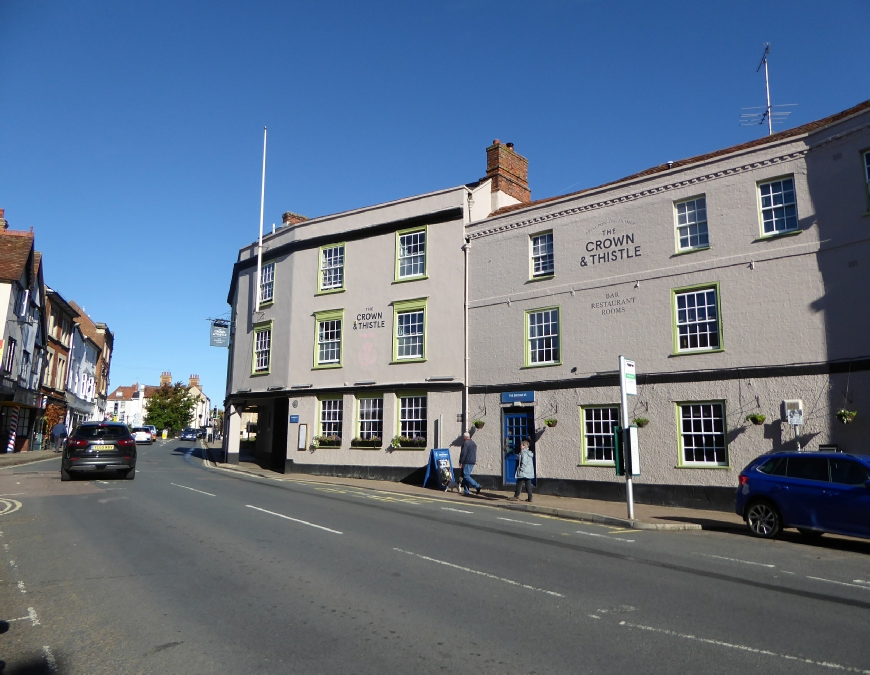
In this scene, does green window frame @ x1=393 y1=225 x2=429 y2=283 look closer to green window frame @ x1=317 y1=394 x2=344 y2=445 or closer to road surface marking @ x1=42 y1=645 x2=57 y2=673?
green window frame @ x1=317 y1=394 x2=344 y2=445

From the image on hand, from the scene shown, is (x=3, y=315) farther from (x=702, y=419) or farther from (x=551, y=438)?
(x=702, y=419)

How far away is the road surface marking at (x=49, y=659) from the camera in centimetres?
494

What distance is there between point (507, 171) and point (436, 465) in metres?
12.0

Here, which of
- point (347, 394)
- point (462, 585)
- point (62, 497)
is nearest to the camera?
point (462, 585)

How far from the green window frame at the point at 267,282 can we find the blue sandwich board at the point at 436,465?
39.4 feet

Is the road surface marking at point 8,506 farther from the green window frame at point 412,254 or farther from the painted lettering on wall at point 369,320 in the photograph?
the green window frame at point 412,254

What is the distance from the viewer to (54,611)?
6.38 metres

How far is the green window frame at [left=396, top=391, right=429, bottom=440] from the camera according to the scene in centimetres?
2323

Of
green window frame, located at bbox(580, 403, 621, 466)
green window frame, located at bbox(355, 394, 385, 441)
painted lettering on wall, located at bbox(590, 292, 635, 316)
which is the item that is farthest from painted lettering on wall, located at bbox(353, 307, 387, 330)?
green window frame, located at bbox(580, 403, 621, 466)

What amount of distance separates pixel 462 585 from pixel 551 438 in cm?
1297

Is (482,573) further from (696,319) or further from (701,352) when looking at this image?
(696,319)

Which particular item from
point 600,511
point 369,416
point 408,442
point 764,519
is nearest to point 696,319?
point 600,511

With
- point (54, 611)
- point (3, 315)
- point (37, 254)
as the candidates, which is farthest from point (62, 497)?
point (37, 254)

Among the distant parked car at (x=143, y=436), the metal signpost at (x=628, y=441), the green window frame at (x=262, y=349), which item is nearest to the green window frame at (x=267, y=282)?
the green window frame at (x=262, y=349)
